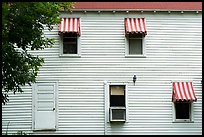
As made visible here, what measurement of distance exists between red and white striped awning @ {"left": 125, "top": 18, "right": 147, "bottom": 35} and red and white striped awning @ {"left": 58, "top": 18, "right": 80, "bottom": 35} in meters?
2.21

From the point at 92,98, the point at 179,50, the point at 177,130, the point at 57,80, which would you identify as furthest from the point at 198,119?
the point at 57,80

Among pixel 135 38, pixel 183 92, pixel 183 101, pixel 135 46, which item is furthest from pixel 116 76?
pixel 183 101

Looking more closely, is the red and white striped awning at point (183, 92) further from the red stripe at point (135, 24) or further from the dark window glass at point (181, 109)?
the red stripe at point (135, 24)

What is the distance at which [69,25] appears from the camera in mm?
19297

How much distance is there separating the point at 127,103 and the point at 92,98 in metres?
1.58

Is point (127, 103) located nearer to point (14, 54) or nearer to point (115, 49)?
point (115, 49)

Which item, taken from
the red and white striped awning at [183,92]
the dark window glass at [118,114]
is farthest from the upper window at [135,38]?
the dark window glass at [118,114]

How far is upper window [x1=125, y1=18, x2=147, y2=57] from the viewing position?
1933 centimetres

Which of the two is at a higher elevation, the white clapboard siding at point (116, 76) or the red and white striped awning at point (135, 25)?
the red and white striped awning at point (135, 25)

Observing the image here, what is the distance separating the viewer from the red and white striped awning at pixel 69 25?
749 inches

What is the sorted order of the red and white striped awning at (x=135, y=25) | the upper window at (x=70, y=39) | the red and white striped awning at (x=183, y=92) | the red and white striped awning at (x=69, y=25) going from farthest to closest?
the upper window at (x=70, y=39), the red and white striped awning at (x=135, y=25), the red and white striped awning at (x=69, y=25), the red and white striped awning at (x=183, y=92)

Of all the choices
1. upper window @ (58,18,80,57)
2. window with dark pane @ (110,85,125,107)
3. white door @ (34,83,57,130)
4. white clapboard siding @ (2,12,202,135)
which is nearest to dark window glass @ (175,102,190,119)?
white clapboard siding @ (2,12,202,135)

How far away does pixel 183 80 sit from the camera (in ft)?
64.0

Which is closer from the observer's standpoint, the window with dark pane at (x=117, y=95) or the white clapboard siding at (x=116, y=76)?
the white clapboard siding at (x=116, y=76)
